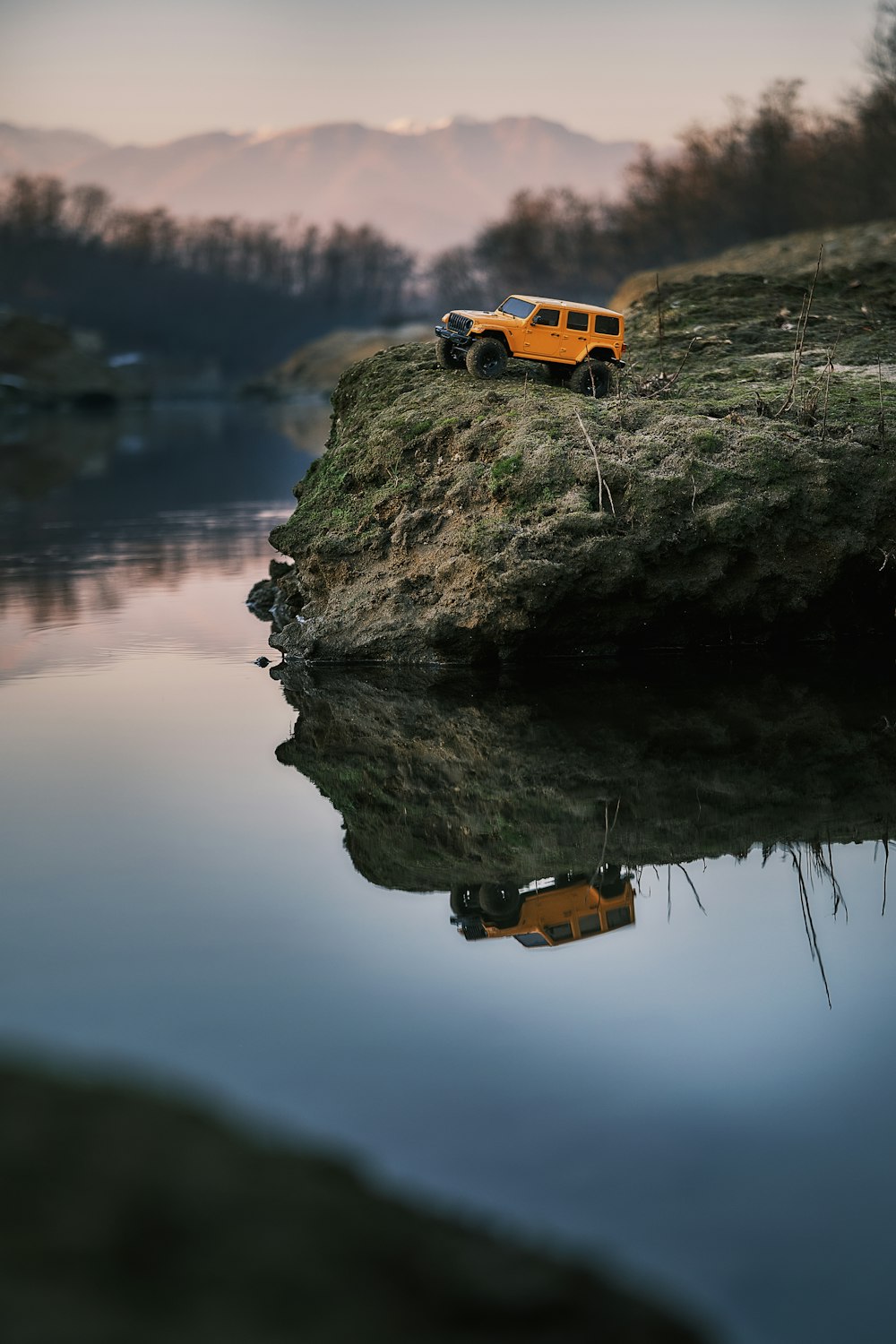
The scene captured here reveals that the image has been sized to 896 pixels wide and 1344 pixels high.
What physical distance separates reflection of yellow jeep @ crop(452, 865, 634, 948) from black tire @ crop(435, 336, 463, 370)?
7.81 metres

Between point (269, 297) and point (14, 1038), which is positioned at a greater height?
point (269, 297)

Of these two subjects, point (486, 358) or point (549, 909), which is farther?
point (486, 358)

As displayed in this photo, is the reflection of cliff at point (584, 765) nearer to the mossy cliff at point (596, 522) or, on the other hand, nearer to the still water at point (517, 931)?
the still water at point (517, 931)

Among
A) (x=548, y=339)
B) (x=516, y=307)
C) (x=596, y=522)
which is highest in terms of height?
(x=516, y=307)

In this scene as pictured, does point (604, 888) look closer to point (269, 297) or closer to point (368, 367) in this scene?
point (368, 367)

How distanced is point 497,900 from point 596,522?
5117 millimetres

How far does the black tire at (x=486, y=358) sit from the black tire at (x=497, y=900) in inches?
288

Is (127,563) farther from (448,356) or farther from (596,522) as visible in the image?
(596,522)

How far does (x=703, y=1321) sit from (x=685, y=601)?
8175 millimetres

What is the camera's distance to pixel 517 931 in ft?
18.6

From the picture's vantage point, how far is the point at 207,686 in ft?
34.6

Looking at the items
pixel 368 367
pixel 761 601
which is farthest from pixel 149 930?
pixel 368 367

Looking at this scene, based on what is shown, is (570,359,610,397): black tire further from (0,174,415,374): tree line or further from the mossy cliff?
(0,174,415,374): tree line

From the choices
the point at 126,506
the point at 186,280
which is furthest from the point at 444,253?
the point at 126,506
